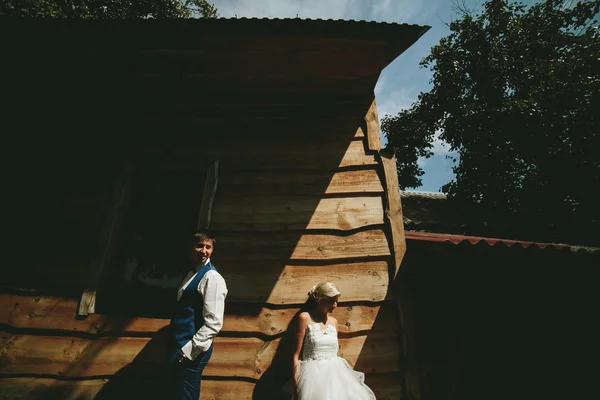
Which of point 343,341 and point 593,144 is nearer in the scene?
point 343,341

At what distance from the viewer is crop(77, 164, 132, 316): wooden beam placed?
292 cm

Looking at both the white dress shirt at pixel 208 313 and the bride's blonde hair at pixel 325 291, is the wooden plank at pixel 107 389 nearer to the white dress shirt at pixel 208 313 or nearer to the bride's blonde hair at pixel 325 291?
the white dress shirt at pixel 208 313

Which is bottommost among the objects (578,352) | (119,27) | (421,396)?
(421,396)

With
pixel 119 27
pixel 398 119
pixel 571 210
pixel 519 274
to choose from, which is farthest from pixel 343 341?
pixel 398 119

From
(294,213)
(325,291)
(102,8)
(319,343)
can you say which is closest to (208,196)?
(294,213)

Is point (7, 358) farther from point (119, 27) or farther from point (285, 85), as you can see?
point (285, 85)

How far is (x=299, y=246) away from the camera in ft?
10.3

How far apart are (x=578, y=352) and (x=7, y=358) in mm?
6760

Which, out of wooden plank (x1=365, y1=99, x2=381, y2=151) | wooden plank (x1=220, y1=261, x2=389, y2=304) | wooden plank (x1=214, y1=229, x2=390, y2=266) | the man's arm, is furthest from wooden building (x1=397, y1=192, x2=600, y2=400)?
the man's arm

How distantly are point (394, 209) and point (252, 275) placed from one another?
184 cm

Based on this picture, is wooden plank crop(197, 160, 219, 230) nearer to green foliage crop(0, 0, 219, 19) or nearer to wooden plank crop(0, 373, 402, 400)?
wooden plank crop(0, 373, 402, 400)

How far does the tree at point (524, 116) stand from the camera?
10.6 meters

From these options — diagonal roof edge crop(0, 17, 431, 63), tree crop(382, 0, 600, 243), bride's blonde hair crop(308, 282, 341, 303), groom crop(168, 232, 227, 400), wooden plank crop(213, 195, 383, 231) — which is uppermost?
tree crop(382, 0, 600, 243)

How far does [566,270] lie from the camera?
2.60 meters
